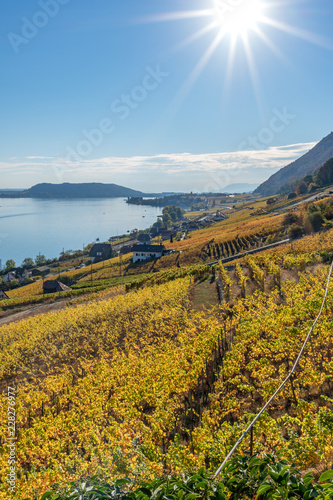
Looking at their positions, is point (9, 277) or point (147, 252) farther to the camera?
point (9, 277)

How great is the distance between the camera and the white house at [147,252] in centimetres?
7662

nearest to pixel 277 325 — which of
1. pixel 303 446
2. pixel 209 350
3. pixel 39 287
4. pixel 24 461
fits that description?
pixel 209 350

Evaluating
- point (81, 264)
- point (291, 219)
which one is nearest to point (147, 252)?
point (291, 219)

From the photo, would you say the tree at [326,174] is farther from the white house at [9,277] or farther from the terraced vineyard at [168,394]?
the white house at [9,277]

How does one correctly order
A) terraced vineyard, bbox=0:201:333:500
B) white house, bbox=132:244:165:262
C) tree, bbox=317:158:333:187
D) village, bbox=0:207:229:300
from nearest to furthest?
terraced vineyard, bbox=0:201:333:500 < village, bbox=0:207:229:300 < white house, bbox=132:244:165:262 < tree, bbox=317:158:333:187

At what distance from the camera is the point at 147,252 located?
77500 mm

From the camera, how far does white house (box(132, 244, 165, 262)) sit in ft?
251

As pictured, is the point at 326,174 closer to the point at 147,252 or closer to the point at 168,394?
the point at 147,252

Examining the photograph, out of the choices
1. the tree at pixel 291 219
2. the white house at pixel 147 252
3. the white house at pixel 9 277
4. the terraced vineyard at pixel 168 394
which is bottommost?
the white house at pixel 9 277

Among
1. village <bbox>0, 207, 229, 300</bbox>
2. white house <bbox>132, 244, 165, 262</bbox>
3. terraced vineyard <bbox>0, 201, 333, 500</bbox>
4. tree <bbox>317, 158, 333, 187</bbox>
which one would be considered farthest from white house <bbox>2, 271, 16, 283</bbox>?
tree <bbox>317, 158, 333, 187</bbox>

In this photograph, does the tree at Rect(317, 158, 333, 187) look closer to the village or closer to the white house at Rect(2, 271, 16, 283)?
the village

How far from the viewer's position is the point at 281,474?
2.99 metres

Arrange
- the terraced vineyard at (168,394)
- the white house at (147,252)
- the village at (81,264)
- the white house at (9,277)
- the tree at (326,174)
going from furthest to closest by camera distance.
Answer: the tree at (326,174) < the white house at (9,277) < the white house at (147,252) < the village at (81,264) < the terraced vineyard at (168,394)

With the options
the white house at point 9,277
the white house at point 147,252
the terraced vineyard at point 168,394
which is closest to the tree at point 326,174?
the white house at point 147,252
